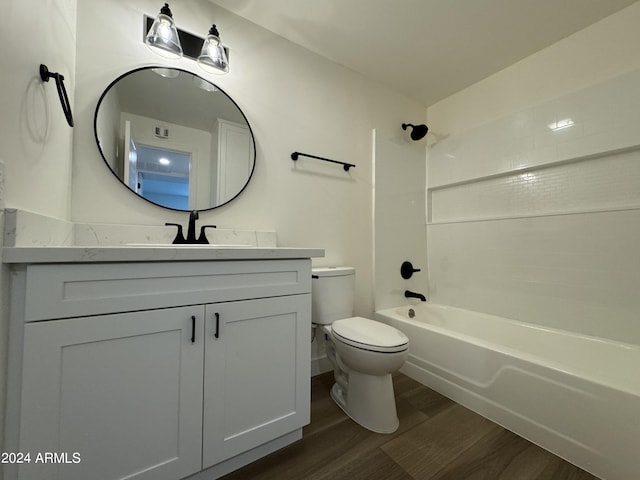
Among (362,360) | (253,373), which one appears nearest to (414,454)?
(362,360)

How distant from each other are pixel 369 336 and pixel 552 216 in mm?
1463

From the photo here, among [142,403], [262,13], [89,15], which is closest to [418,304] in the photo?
[142,403]

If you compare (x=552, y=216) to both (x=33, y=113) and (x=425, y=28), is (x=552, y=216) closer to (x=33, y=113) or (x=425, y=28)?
(x=425, y=28)

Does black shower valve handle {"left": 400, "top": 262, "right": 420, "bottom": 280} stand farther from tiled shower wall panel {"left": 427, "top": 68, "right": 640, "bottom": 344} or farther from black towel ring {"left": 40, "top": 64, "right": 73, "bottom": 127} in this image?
black towel ring {"left": 40, "top": 64, "right": 73, "bottom": 127}

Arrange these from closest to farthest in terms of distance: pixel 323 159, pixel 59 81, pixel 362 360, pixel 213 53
Result: pixel 59 81
pixel 362 360
pixel 213 53
pixel 323 159

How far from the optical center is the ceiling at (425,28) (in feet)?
4.68

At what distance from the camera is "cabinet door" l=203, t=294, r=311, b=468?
2.84 ft

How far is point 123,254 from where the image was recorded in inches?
28.3

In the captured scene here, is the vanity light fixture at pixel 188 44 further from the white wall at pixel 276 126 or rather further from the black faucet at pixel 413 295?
the black faucet at pixel 413 295

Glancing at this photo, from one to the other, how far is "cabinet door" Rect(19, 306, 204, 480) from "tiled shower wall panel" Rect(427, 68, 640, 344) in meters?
2.02

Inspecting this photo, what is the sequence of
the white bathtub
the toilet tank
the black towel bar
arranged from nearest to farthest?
the white bathtub
the toilet tank
the black towel bar

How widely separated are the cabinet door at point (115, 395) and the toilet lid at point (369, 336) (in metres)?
0.68

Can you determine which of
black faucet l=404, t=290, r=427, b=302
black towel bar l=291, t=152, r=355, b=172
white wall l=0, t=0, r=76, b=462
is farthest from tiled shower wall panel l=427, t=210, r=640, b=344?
white wall l=0, t=0, r=76, b=462

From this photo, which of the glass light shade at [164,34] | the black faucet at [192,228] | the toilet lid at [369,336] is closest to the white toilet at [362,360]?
the toilet lid at [369,336]
